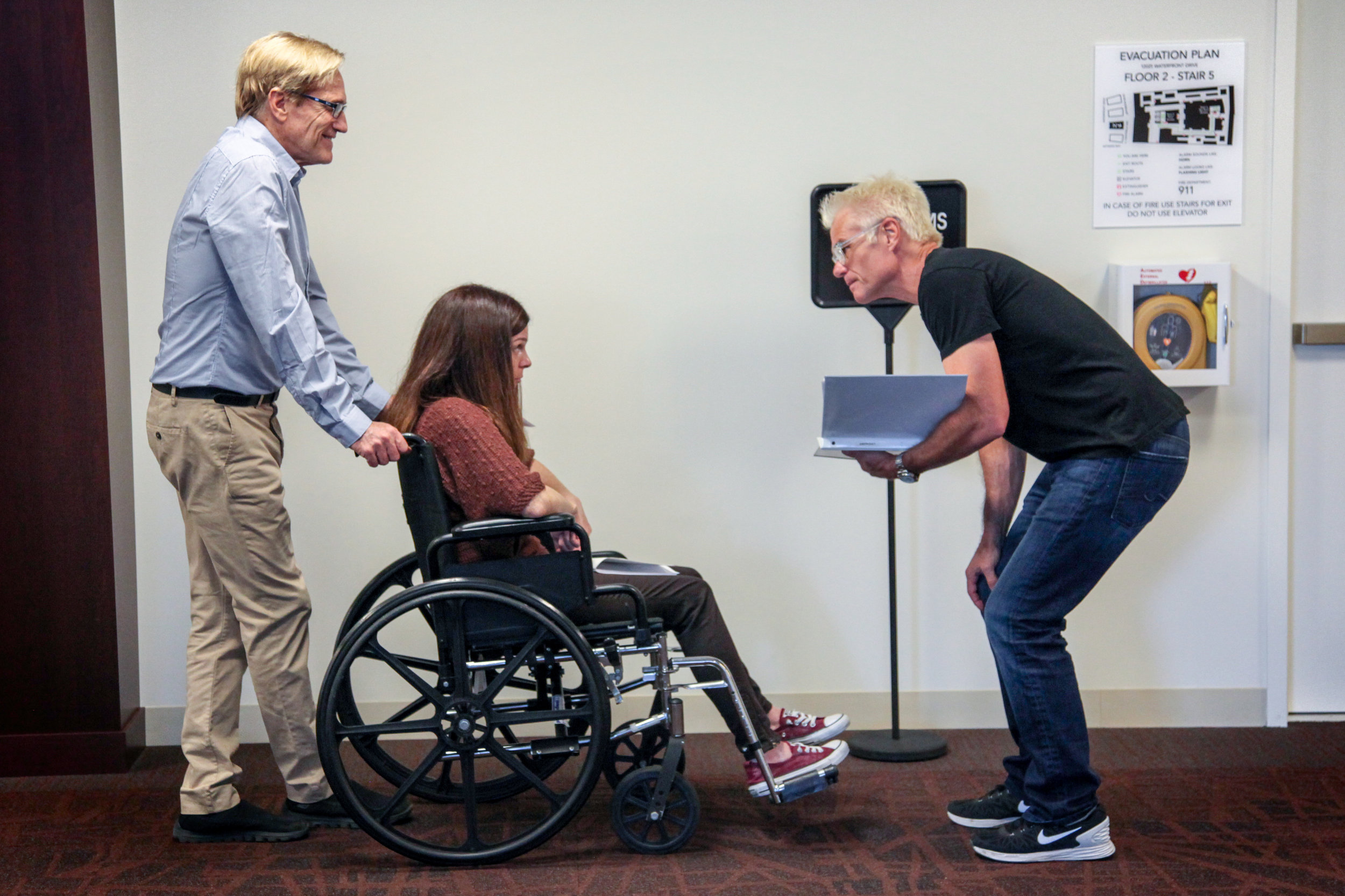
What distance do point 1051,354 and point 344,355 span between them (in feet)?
4.90

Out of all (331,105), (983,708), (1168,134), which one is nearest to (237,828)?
(331,105)

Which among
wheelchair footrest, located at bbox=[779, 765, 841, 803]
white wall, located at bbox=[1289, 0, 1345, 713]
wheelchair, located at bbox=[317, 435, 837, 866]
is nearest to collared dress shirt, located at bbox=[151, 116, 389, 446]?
wheelchair, located at bbox=[317, 435, 837, 866]

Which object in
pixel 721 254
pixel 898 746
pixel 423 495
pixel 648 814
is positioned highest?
pixel 721 254

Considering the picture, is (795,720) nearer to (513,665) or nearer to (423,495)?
(513,665)

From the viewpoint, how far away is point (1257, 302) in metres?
3.09

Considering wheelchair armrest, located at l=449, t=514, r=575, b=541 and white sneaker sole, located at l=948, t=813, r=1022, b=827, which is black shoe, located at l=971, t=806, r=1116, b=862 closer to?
white sneaker sole, located at l=948, t=813, r=1022, b=827

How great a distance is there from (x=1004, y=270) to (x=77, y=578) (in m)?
2.33

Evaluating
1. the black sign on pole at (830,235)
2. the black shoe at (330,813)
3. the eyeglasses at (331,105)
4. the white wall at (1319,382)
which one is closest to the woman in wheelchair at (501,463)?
the eyeglasses at (331,105)

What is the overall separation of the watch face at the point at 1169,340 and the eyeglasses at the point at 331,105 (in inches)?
79.8

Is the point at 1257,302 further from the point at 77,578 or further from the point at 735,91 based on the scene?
the point at 77,578

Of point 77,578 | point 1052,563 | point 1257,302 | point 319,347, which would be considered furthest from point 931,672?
point 77,578

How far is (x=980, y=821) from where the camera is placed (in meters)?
2.45

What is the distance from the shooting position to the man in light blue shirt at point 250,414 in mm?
2270

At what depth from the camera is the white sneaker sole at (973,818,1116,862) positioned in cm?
228
